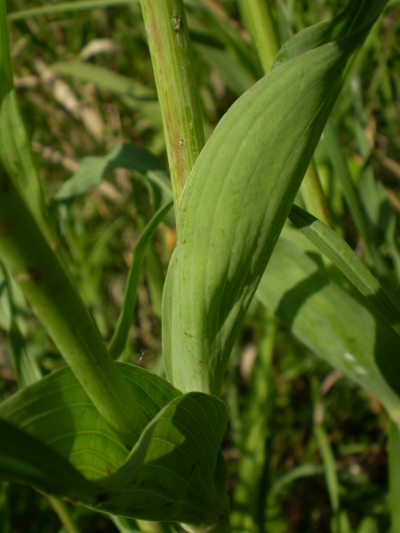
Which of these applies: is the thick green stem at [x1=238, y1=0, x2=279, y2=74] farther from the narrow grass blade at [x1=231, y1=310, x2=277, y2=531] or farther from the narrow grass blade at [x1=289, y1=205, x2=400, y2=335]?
the narrow grass blade at [x1=231, y1=310, x2=277, y2=531]

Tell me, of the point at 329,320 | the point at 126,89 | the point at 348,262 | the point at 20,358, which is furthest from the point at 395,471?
the point at 126,89

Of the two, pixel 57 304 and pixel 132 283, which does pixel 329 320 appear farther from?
pixel 57 304

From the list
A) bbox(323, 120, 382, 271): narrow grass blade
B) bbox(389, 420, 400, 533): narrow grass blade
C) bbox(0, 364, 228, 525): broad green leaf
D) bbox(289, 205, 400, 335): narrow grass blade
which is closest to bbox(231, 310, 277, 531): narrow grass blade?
bbox(389, 420, 400, 533): narrow grass blade

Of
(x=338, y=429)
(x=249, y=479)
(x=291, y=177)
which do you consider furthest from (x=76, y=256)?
(x=291, y=177)

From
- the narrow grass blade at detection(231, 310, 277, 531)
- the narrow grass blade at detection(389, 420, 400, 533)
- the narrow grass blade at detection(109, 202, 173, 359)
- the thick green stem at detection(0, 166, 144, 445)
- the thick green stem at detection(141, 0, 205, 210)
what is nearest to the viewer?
A: the thick green stem at detection(0, 166, 144, 445)

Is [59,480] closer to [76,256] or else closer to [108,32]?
[76,256]

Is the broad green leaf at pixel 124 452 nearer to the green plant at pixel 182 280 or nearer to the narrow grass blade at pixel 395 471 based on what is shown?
the green plant at pixel 182 280

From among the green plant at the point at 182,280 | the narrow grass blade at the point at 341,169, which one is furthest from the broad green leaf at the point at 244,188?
the narrow grass blade at the point at 341,169

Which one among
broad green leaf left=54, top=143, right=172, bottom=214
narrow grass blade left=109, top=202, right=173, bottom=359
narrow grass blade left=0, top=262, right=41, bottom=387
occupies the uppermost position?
broad green leaf left=54, top=143, right=172, bottom=214
